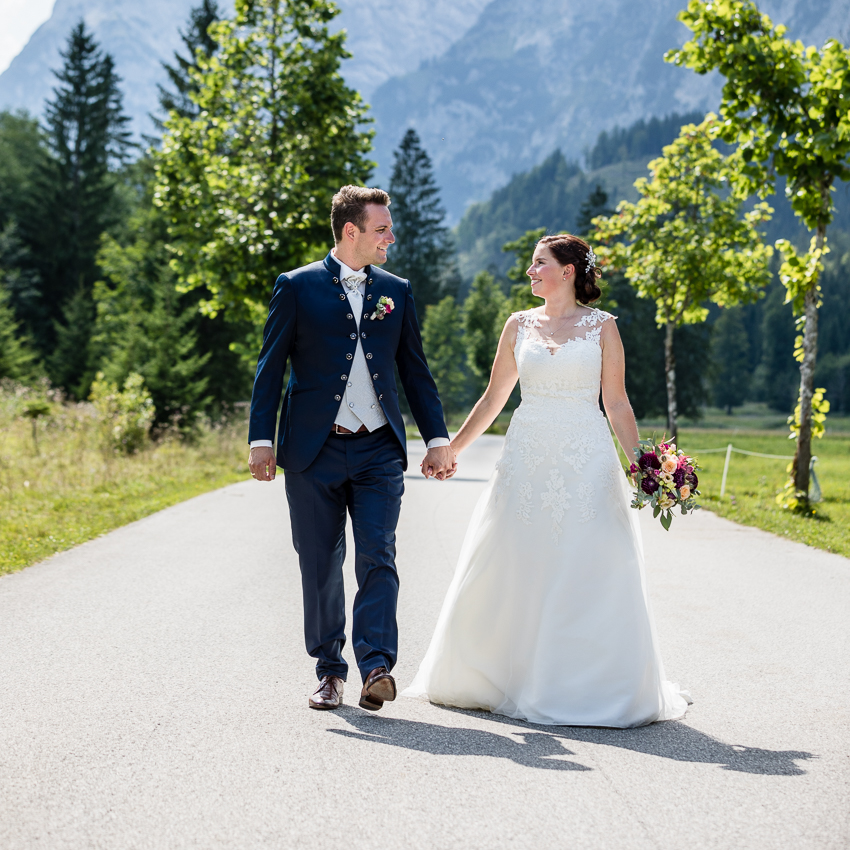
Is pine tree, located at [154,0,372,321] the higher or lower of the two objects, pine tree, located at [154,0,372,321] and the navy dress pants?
the higher

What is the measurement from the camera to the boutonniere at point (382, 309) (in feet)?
15.0

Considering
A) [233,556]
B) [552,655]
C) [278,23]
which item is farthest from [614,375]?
[278,23]

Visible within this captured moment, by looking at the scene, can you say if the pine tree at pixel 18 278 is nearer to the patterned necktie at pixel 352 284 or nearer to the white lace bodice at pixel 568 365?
the patterned necktie at pixel 352 284

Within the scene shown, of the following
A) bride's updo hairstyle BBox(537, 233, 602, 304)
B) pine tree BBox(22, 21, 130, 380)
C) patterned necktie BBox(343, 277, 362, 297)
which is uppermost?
pine tree BBox(22, 21, 130, 380)

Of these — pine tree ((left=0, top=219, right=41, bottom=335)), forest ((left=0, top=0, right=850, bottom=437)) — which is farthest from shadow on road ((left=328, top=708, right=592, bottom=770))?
pine tree ((left=0, top=219, right=41, bottom=335))

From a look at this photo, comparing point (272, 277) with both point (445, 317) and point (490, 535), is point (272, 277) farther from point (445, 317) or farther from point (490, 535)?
point (445, 317)

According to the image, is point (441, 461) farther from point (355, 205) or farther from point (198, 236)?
point (198, 236)

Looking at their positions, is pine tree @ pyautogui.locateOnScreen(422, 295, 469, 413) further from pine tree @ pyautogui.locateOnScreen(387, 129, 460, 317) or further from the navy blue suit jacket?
the navy blue suit jacket

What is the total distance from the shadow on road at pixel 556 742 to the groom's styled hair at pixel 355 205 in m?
2.29

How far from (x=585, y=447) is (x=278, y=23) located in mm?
19752

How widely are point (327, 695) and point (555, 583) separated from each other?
3.91ft

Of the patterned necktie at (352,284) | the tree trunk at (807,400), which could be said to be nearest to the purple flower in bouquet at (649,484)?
the patterned necktie at (352,284)

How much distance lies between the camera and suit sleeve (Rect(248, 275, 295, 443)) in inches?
176

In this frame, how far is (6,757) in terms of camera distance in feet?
11.7
